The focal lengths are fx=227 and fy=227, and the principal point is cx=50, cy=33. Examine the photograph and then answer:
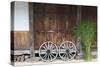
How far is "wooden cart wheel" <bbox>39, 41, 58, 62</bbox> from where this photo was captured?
2.50 m

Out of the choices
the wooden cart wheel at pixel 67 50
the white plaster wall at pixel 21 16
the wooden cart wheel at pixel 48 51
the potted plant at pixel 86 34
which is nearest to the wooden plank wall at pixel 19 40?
the white plaster wall at pixel 21 16

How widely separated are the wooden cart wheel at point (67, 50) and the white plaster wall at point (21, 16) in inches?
18.3

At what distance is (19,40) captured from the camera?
2.41 metres

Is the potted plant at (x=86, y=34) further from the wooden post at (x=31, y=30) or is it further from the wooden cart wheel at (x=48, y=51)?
the wooden post at (x=31, y=30)

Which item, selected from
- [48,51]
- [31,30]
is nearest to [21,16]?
[31,30]

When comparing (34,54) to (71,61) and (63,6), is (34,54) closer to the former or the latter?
(71,61)

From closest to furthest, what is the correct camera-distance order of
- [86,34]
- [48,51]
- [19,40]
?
[19,40]
[48,51]
[86,34]

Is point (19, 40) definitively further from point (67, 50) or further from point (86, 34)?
point (86, 34)

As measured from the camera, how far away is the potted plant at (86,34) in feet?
8.72

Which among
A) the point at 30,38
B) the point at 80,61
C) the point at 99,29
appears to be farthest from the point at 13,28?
the point at 99,29

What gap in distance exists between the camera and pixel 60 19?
2580mm

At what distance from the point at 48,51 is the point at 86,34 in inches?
19.7

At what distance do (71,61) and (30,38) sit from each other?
54 cm

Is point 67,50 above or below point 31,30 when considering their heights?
below
